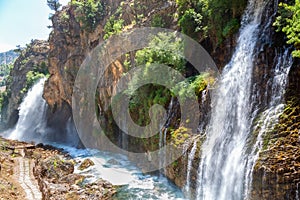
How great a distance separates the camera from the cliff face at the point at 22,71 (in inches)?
1778

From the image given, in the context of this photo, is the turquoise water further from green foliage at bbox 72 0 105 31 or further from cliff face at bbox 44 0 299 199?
green foliage at bbox 72 0 105 31

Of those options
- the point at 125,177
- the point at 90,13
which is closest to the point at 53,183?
the point at 125,177

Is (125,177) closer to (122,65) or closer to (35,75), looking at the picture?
(122,65)

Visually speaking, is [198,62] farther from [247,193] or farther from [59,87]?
[59,87]

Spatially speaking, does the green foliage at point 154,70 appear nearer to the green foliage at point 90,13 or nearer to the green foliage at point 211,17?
the green foliage at point 211,17

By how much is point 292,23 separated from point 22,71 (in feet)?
146

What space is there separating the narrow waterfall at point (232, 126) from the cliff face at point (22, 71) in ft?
118

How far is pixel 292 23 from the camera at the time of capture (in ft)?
32.6

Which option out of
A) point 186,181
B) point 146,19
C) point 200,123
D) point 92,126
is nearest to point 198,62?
point 200,123

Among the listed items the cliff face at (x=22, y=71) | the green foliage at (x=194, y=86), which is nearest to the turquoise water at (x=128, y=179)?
the green foliage at (x=194, y=86)

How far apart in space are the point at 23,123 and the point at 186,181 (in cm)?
3192

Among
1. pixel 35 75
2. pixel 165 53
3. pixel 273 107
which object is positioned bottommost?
pixel 273 107

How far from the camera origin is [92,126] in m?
28.0

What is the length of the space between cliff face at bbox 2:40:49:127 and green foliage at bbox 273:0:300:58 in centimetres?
3834
